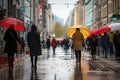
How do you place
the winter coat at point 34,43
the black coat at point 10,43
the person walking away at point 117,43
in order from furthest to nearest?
1. the person walking away at point 117,43
2. the winter coat at point 34,43
3. the black coat at point 10,43

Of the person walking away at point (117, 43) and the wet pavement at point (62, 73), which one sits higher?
the person walking away at point (117, 43)

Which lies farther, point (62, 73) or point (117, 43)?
point (117, 43)

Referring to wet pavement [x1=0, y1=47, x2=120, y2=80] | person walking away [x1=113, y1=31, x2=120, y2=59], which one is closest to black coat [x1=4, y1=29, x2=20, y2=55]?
wet pavement [x1=0, y1=47, x2=120, y2=80]

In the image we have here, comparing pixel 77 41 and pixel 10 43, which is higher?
pixel 77 41

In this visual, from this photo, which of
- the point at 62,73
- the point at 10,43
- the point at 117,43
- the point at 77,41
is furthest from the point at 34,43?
the point at 117,43

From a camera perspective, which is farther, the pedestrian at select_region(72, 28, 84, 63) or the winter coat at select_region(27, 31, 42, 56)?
the pedestrian at select_region(72, 28, 84, 63)

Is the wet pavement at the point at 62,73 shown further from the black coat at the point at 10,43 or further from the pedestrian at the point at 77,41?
the pedestrian at the point at 77,41

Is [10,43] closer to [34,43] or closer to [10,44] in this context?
[10,44]

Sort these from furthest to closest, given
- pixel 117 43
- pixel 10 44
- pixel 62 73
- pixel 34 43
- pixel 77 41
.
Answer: pixel 117 43
pixel 77 41
pixel 34 43
pixel 10 44
pixel 62 73

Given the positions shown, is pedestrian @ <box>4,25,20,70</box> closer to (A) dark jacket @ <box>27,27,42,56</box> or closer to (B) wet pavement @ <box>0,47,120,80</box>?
(B) wet pavement @ <box>0,47,120,80</box>

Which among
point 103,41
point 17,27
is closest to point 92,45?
point 103,41

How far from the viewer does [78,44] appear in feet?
83.7

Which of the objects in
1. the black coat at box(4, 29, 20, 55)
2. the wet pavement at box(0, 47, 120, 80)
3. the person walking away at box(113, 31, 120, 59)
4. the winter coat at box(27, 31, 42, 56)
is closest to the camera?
the wet pavement at box(0, 47, 120, 80)

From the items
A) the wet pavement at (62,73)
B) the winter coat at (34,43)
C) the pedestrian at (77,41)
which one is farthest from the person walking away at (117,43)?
the winter coat at (34,43)
